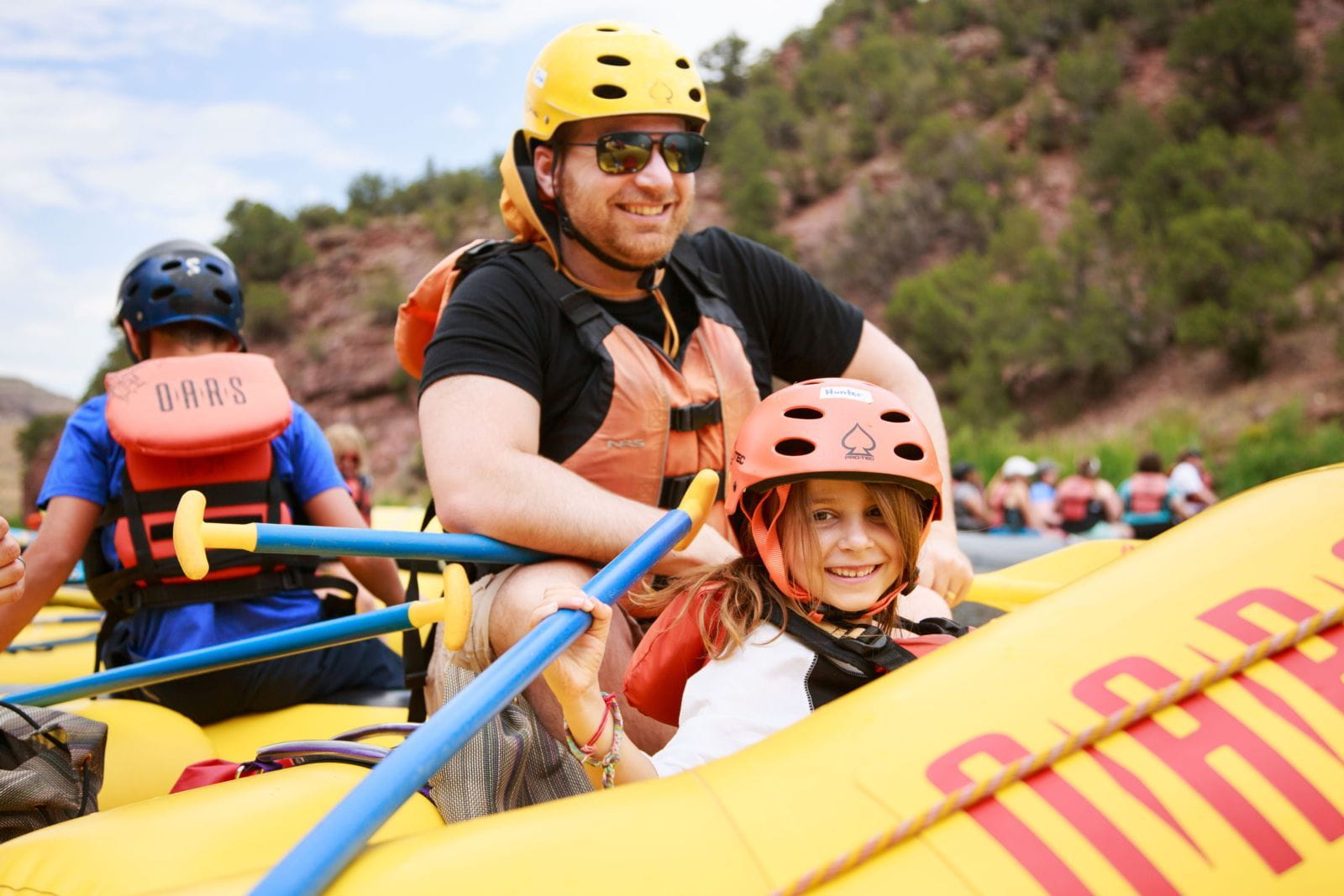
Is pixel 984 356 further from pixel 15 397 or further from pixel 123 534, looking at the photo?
pixel 15 397

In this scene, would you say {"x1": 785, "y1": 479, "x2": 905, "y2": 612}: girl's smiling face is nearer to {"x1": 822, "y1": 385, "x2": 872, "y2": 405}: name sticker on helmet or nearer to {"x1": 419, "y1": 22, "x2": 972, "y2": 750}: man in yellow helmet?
{"x1": 822, "y1": 385, "x2": 872, "y2": 405}: name sticker on helmet

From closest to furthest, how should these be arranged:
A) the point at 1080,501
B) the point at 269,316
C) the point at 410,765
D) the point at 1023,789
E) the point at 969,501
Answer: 1. the point at 410,765
2. the point at 1023,789
3. the point at 1080,501
4. the point at 969,501
5. the point at 269,316

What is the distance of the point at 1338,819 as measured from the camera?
157 cm

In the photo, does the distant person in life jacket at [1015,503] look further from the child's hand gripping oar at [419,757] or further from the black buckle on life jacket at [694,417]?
the child's hand gripping oar at [419,757]

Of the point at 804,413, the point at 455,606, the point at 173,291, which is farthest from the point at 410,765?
the point at 173,291

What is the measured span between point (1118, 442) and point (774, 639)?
1568 centimetres

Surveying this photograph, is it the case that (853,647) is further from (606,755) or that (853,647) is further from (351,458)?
(351,458)

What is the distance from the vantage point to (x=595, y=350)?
8.70 feet

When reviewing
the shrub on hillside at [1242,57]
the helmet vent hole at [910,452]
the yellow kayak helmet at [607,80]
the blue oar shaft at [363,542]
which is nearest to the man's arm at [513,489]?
the blue oar shaft at [363,542]

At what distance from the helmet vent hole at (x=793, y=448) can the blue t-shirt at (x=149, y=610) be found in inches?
66.5

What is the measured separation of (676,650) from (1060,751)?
74 centimetres

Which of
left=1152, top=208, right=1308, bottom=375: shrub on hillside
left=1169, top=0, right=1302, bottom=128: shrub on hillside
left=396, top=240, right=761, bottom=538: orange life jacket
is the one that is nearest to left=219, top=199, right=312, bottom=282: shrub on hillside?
left=1169, top=0, right=1302, bottom=128: shrub on hillside

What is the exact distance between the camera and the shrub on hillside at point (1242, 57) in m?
23.9

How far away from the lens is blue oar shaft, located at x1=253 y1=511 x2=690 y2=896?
50.5 inches
